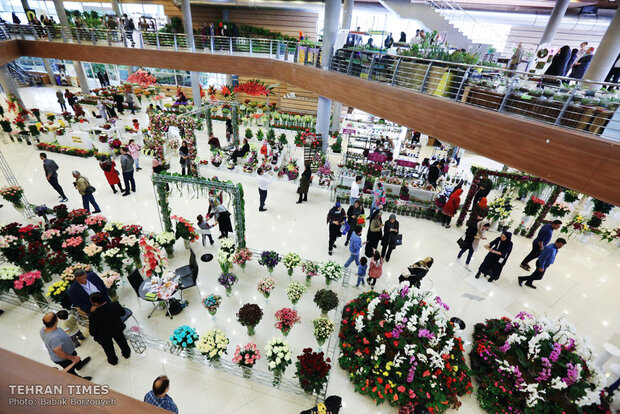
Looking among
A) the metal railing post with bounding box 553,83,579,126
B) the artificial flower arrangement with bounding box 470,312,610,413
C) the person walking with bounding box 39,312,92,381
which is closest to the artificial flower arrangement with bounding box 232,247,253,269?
the person walking with bounding box 39,312,92,381

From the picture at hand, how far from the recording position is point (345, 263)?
809 cm

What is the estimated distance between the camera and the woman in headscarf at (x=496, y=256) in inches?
298

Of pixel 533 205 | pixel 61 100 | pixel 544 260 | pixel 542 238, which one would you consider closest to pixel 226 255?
pixel 544 260

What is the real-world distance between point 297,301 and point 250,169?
761 cm

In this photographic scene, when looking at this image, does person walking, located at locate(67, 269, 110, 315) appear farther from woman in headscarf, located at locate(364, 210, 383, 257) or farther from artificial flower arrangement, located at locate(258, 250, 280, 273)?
woman in headscarf, located at locate(364, 210, 383, 257)

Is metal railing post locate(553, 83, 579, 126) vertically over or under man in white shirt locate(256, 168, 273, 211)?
over

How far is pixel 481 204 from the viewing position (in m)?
8.66

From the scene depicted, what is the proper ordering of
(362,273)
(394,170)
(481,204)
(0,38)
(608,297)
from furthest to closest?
(0,38), (394,170), (481,204), (608,297), (362,273)

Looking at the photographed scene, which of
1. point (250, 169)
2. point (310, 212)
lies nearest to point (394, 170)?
point (310, 212)

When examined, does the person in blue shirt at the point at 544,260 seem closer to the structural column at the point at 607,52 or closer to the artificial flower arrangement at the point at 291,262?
the structural column at the point at 607,52

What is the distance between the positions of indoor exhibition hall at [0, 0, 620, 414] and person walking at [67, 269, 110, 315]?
0.04 metres

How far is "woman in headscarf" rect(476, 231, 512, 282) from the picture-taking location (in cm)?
758

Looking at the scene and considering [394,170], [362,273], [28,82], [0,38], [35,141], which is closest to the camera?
[362,273]

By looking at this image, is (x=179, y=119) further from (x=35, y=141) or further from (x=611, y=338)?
(x=611, y=338)
